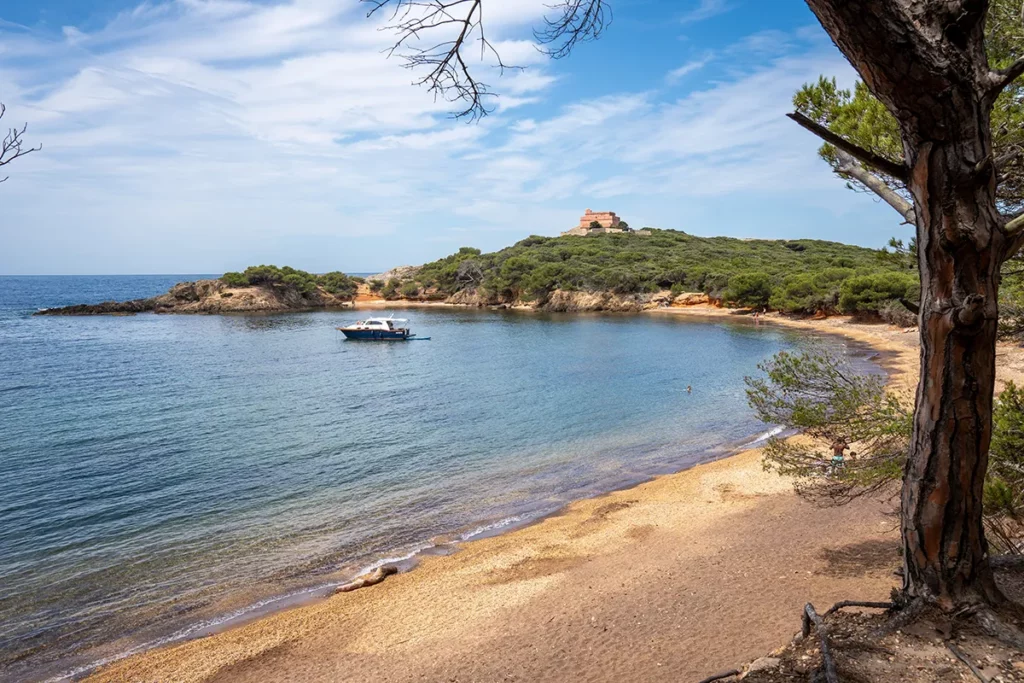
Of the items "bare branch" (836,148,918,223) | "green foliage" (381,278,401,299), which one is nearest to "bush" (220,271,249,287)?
"green foliage" (381,278,401,299)

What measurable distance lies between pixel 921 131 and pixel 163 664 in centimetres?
1109

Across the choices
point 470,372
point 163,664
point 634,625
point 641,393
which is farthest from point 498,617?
point 470,372

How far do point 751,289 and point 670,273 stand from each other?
14.7m

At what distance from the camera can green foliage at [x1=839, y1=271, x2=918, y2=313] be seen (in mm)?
51250

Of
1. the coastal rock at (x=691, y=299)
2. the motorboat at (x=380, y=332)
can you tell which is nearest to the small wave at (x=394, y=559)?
the motorboat at (x=380, y=332)

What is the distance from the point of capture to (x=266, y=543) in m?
13.8

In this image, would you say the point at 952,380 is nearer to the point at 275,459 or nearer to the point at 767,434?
the point at 275,459

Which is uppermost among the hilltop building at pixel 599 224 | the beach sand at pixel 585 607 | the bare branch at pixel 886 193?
the hilltop building at pixel 599 224

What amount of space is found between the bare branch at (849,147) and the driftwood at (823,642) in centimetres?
253

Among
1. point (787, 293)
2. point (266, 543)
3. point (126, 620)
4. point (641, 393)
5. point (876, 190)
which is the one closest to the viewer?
point (876, 190)

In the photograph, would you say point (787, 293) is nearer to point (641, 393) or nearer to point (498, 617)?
point (641, 393)

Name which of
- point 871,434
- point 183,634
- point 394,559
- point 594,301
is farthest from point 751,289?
point 183,634

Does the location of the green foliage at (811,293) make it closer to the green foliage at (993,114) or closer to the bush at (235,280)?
the green foliage at (993,114)

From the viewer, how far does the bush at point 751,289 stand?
65.9m
